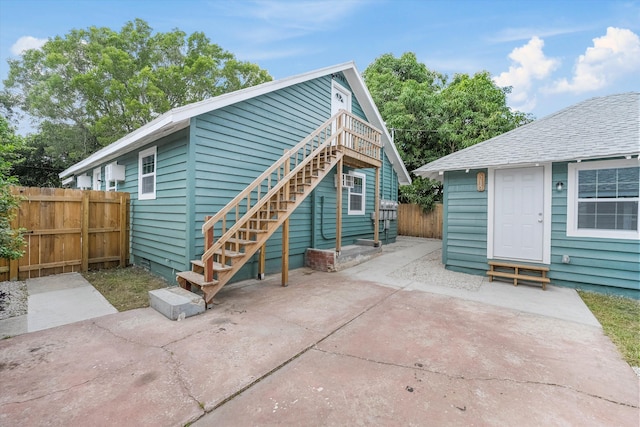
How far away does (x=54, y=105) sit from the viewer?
14.9 meters

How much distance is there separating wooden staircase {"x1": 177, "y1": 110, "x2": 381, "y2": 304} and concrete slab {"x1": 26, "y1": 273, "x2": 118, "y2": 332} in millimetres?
1259

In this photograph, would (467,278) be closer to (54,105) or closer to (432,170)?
(432,170)

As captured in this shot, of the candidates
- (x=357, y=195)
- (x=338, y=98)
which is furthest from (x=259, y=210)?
(x=338, y=98)

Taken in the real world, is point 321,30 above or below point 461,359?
above

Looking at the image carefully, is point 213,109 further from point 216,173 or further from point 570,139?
point 570,139

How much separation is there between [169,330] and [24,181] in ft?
73.6

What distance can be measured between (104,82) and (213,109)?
1449cm

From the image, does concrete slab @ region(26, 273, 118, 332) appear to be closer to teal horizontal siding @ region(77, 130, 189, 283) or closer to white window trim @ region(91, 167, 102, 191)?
teal horizontal siding @ region(77, 130, 189, 283)

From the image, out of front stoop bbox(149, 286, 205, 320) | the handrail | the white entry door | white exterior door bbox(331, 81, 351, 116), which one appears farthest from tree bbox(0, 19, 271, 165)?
the white entry door

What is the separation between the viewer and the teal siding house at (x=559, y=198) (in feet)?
16.9

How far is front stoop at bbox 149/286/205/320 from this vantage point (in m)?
3.86

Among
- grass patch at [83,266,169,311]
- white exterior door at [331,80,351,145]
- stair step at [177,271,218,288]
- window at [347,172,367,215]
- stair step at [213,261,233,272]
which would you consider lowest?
grass patch at [83,266,169,311]

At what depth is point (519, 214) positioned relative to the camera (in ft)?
19.9

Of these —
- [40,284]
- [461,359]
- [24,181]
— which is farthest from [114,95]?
[461,359]
